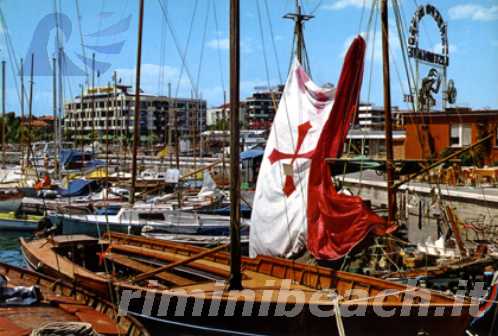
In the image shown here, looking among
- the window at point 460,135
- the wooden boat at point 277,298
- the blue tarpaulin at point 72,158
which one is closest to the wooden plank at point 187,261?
the wooden boat at point 277,298

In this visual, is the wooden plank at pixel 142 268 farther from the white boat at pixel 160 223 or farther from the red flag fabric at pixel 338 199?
the white boat at pixel 160 223

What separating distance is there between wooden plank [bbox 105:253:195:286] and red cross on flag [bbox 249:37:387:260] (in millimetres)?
2509

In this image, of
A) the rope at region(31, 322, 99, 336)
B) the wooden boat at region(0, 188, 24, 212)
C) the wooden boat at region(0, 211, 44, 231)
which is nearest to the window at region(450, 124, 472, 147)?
the wooden boat at region(0, 211, 44, 231)

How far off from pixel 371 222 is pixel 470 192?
14.6m

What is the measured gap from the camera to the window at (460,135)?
1532 inches

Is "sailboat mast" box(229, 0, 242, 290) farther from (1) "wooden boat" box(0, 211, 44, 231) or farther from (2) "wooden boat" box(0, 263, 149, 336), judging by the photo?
(1) "wooden boat" box(0, 211, 44, 231)

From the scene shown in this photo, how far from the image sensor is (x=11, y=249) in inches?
1145

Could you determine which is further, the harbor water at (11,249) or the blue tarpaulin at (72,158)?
the blue tarpaulin at (72,158)

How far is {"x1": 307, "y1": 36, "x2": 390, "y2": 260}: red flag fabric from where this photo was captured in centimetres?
1339

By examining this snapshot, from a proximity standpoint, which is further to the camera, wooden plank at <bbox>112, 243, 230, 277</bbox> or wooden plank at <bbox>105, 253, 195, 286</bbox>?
wooden plank at <bbox>112, 243, 230, 277</bbox>

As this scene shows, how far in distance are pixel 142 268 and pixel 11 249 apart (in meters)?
16.3

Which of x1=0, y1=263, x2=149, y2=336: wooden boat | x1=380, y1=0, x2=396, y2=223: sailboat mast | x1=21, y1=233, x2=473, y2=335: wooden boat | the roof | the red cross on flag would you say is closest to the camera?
x1=0, y1=263, x2=149, y2=336: wooden boat

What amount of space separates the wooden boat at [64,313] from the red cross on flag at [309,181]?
473 centimetres

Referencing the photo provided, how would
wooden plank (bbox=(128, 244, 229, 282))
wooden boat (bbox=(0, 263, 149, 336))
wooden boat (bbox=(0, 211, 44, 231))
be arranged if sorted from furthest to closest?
wooden boat (bbox=(0, 211, 44, 231)) < wooden plank (bbox=(128, 244, 229, 282)) < wooden boat (bbox=(0, 263, 149, 336))
